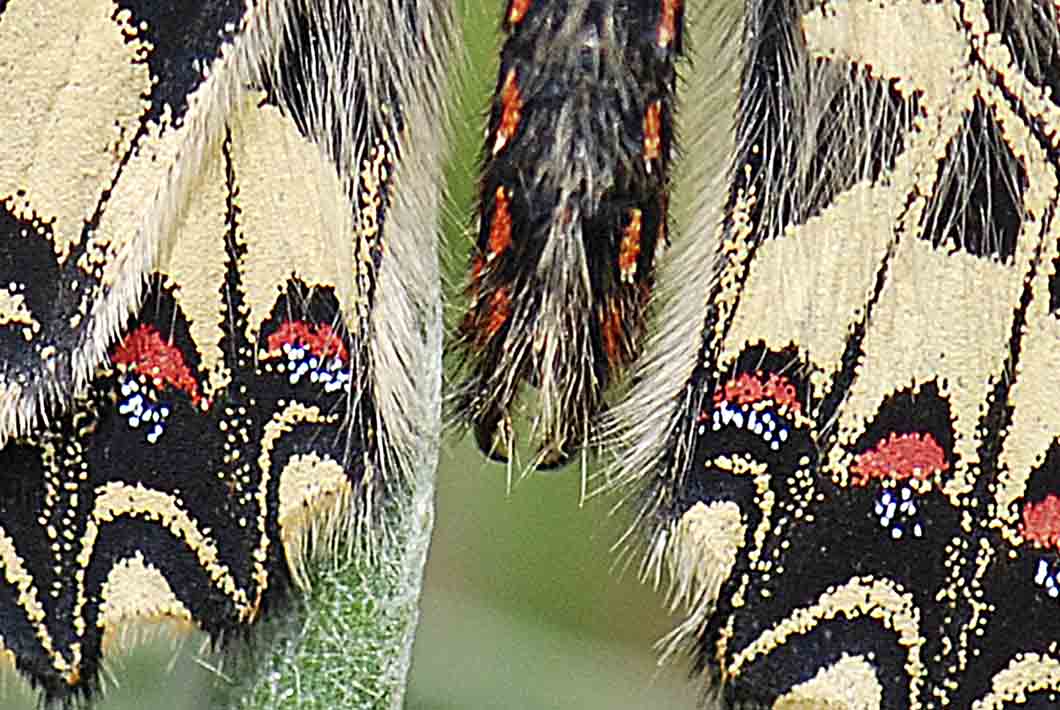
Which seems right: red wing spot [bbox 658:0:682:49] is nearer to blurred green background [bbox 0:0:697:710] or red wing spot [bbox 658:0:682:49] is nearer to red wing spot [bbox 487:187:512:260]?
red wing spot [bbox 487:187:512:260]

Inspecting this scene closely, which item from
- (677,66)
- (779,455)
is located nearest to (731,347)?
(779,455)

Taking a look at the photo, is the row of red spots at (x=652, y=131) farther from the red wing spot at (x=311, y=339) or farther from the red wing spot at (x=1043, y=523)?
the red wing spot at (x=1043, y=523)

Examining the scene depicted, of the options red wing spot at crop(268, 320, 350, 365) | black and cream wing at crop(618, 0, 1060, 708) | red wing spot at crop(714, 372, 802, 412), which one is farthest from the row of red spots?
red wing spot at crop(268, 320, 350, 365)

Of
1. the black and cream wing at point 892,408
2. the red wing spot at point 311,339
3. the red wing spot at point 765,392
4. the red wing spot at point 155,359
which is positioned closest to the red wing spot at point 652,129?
the black and cream wing at point 892,408

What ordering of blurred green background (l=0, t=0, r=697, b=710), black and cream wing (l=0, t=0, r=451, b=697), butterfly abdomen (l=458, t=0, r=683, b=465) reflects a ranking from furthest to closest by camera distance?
blurred green background (l=0, t=0, r=697, b=710) → butterfly abdomen (l=458, t=0, r=683, b=465) → black and cream wing (l=0, t=0, r=451, b=697)

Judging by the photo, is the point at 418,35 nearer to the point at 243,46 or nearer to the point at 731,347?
the point at 243,46

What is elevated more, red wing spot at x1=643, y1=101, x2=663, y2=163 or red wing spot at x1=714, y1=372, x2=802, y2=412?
red wing spot at x1=643, y1=101, x2=663, y2=163
